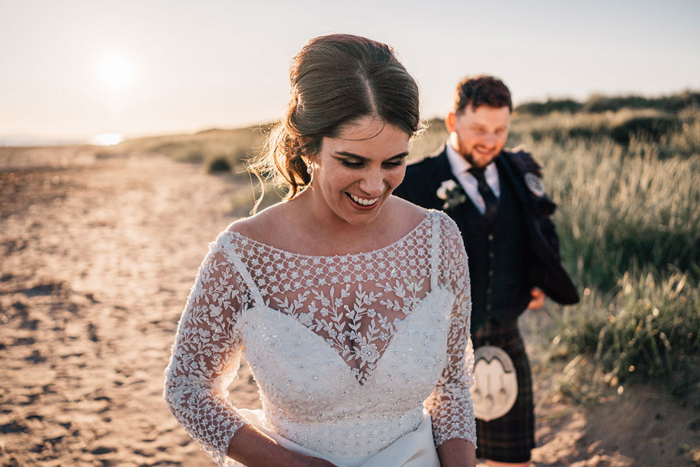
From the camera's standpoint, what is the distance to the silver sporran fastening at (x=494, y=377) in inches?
109

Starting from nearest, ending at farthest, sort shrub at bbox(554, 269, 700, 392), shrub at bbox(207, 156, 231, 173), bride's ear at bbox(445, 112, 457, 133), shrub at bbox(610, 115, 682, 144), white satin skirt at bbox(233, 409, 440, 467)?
1. white satin skirt at bbox(233, 409, 440, 467)
2. bride's ear at bbox(445, 112, 457, 133)
3. shrub at bbox(554, 269, 700, 392)
4. shrub at bbox(610, 115, 682, 144)
5. shrub at bbox(207, 156, 231, 173)

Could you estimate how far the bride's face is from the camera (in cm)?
156

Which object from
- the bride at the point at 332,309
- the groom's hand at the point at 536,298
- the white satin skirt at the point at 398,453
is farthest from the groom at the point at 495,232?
the white satin skirt at the point at 398,453

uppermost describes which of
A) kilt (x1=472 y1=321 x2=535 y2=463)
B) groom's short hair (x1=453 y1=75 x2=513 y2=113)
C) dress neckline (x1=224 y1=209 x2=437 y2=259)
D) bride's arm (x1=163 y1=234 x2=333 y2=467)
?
groom's short hair (x1=453 y1=75 x2=513 y2=113)

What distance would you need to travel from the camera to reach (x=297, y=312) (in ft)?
5.54

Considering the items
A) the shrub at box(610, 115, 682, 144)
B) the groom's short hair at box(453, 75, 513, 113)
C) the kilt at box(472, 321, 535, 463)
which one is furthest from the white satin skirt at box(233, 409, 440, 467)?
the shrub at box(610, 115, 682, 144)

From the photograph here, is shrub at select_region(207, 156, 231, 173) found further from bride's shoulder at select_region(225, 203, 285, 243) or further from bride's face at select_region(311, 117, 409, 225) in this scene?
bride's face at select_region(311, 117, 409, 225)

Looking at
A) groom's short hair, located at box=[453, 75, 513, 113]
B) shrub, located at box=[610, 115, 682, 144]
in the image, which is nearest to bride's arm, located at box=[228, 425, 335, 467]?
groom's short hair, located at box=[453, 75, 513, 113]

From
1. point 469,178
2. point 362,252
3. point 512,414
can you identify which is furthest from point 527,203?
point 362,252

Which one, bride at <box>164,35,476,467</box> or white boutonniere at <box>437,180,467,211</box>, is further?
white boutonniere at <box>437,180,467,211</box>

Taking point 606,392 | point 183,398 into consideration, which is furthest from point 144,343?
point 606,392

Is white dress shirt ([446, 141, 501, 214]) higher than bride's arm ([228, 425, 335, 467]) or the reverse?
higher

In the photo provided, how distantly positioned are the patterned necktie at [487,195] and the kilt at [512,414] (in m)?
0.63

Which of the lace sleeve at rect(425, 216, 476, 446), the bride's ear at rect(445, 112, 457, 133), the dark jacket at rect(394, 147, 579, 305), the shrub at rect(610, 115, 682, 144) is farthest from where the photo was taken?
the shrub at rect(610, 115, 682, 144)
